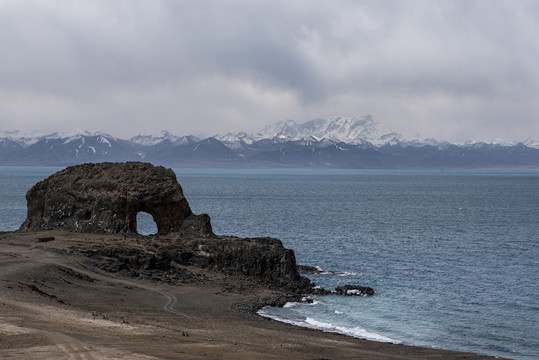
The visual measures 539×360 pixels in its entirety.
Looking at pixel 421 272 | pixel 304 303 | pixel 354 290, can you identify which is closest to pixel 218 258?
pixel 304 303

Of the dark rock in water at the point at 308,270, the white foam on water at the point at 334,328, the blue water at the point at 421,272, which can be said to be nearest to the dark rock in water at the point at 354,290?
the blue water at the point at 421,272

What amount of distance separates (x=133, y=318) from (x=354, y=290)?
18.9 meters

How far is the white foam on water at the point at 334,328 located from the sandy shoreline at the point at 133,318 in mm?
1524

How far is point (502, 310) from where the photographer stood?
38.2m

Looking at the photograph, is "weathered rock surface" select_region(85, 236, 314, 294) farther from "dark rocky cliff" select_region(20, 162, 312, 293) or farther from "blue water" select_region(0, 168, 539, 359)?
"blue water" select_region(0, 168, 539, 359)

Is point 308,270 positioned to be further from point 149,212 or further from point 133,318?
point 133,318

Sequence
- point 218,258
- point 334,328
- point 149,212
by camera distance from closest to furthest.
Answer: point 334,328 < point 218,258 < point 149,212

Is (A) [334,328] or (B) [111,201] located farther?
(B) [111,201]

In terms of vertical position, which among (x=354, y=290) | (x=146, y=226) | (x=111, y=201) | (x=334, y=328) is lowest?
(x=334, y=328)

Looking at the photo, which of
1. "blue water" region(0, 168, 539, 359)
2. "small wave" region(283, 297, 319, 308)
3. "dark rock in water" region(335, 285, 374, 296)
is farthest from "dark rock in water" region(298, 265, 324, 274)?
"small wave" region(283, 297, 319, 308)

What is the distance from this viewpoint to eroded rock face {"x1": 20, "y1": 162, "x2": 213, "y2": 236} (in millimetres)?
52625

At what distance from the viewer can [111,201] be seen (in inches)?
2068

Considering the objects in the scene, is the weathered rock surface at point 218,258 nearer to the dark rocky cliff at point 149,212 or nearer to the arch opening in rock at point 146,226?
the dark rocky cliff at point 149,212

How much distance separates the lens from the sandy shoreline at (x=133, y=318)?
803 inches
